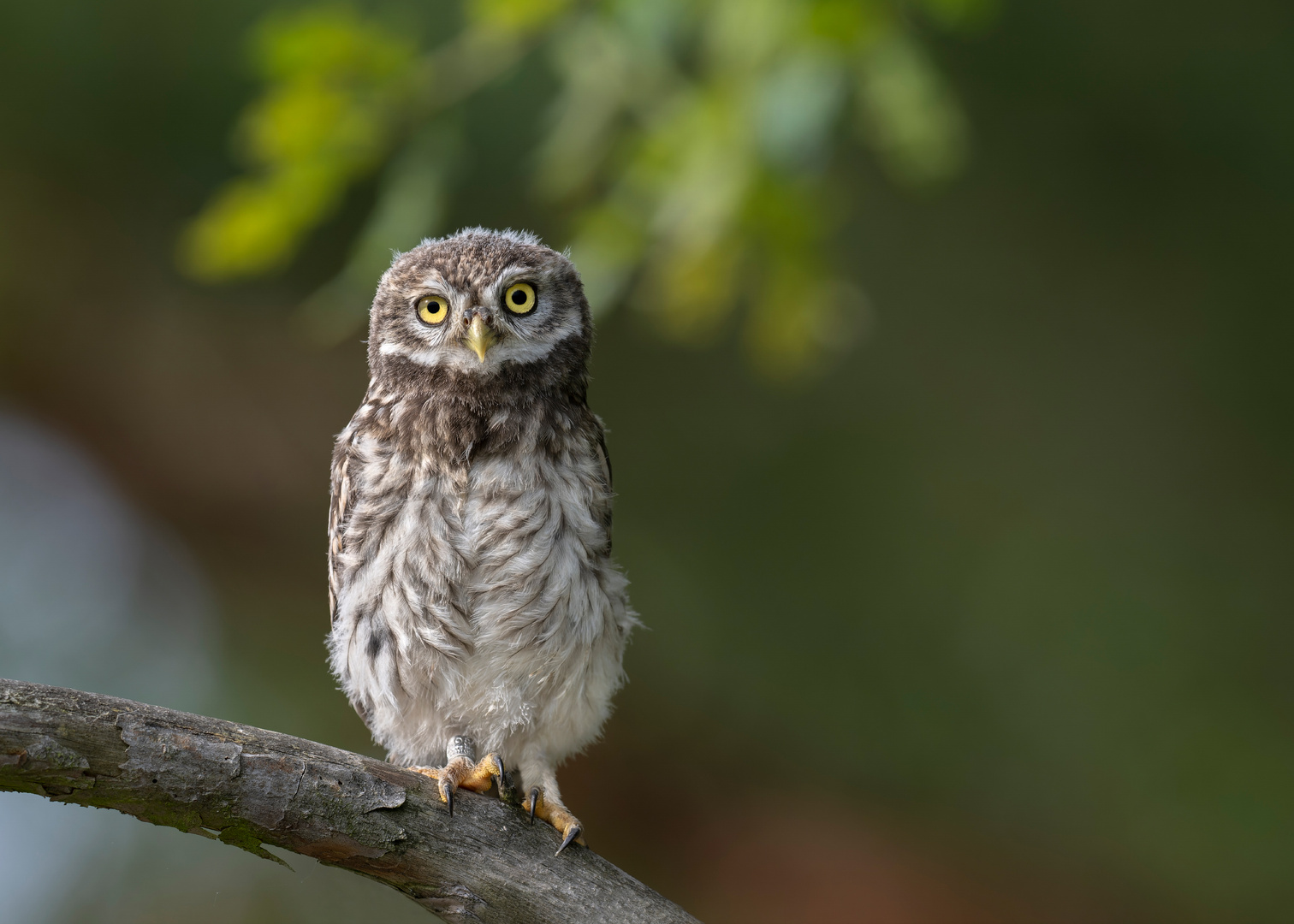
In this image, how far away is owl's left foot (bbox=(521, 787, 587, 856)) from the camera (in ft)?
6.64

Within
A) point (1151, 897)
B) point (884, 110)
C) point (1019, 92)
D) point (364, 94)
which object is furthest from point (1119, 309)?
point (364, 94)

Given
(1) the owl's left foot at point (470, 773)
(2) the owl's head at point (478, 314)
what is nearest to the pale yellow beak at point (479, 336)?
(2) the owl's head at point (478, 314)

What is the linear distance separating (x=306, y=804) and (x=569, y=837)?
54cm

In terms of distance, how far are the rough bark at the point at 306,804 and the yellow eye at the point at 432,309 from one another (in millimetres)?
889

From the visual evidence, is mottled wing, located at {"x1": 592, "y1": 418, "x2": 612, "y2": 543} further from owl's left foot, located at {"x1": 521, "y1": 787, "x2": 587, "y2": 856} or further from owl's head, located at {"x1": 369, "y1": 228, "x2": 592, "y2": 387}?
owl's left foot, located at {"x1": 521, "y1": 787, "x2": 587, "y2": 856}

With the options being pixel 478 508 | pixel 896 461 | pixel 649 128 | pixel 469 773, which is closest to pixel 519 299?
pixel 478 508

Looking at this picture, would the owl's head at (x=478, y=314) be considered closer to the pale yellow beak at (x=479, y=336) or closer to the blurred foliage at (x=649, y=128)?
the pale yellow beak at (x=479, y=336)

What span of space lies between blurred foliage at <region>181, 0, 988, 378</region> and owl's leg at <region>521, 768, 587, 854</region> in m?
1.09

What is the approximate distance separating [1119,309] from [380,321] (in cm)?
460

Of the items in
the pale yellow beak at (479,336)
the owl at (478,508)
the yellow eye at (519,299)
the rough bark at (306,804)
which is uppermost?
the yellow eye at (519,299)

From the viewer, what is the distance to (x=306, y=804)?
1680 millimetres

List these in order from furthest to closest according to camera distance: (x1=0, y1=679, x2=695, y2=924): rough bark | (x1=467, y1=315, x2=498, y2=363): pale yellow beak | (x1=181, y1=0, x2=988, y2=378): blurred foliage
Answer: (x1=181, y1=0, x2=988, y2=378): blurred foliage < (x1=467, y1=315, x2=498, y2=363): pale yellow beak < (x1=0, y1=679, x2=695, y2=924): rough bark

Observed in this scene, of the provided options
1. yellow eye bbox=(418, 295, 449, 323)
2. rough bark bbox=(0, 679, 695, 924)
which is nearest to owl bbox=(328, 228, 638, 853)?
yellow eye bbox=(418, 295, 449, 323)

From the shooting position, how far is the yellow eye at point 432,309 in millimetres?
2180
